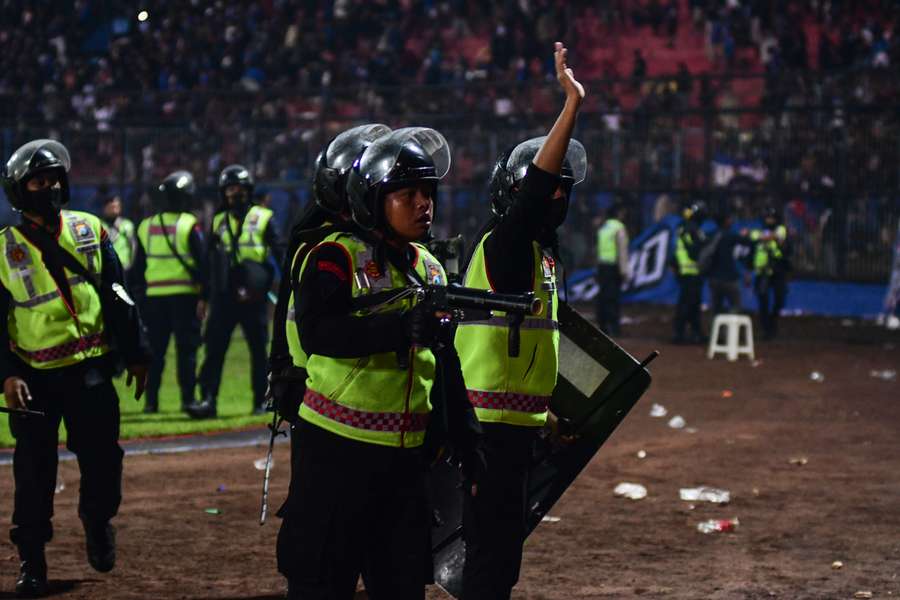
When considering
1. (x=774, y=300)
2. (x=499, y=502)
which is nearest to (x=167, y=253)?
(x=499, y=502)

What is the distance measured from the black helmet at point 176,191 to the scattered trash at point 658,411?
459 centimetres

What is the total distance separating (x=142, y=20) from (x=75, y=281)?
30.0 meters

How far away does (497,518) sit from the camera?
18.4ft

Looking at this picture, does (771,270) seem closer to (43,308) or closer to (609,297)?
(609,297)

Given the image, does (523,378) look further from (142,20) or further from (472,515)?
(142,20)

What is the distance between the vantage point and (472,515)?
5637 millimetres

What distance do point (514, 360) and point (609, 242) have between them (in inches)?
647

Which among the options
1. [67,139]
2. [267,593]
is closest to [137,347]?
[267,593]

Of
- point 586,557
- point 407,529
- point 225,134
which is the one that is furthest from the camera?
point 225,134

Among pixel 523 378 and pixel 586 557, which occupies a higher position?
pixel 523 378

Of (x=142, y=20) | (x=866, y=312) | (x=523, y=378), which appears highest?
(x=142, y=20)

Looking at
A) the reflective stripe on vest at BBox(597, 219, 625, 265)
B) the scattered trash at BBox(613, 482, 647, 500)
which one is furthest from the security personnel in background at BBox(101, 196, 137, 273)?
the scattered trash at BBox(613, 482, 647, 500)

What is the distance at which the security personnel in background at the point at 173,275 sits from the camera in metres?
13.4

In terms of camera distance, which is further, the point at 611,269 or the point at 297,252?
the point at 611,269
